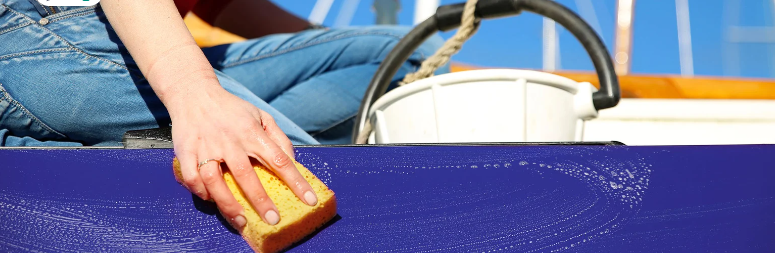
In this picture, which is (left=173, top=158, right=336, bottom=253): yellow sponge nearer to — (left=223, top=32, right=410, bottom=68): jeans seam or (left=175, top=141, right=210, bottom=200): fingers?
(left=175, top=141, right=210, bottom=200): fingers

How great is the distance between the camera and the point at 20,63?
89 centimetres

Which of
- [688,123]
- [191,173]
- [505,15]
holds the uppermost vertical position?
[505,15]

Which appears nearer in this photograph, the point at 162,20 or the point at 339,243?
the point at 339,243

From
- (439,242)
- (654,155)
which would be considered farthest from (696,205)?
(439,242)

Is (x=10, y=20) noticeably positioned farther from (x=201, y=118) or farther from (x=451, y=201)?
(x=451, y=201)

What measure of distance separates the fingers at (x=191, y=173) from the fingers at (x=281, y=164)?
0.18 feet

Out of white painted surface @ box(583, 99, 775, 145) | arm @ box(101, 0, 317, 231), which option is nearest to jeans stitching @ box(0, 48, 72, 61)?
arm @ box(101, 0, 317, 231)

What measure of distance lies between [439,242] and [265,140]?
0.20m

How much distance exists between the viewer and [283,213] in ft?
2.01

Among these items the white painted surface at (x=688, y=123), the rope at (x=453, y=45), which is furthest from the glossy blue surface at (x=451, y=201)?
the white painted surface at (x=688, y=123)

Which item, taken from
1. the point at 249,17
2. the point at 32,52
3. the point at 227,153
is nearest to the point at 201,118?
the point at 227,153

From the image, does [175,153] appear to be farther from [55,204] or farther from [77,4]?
[77,4]

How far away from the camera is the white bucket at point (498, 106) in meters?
0.96

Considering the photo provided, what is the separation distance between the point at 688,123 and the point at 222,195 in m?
1.05
